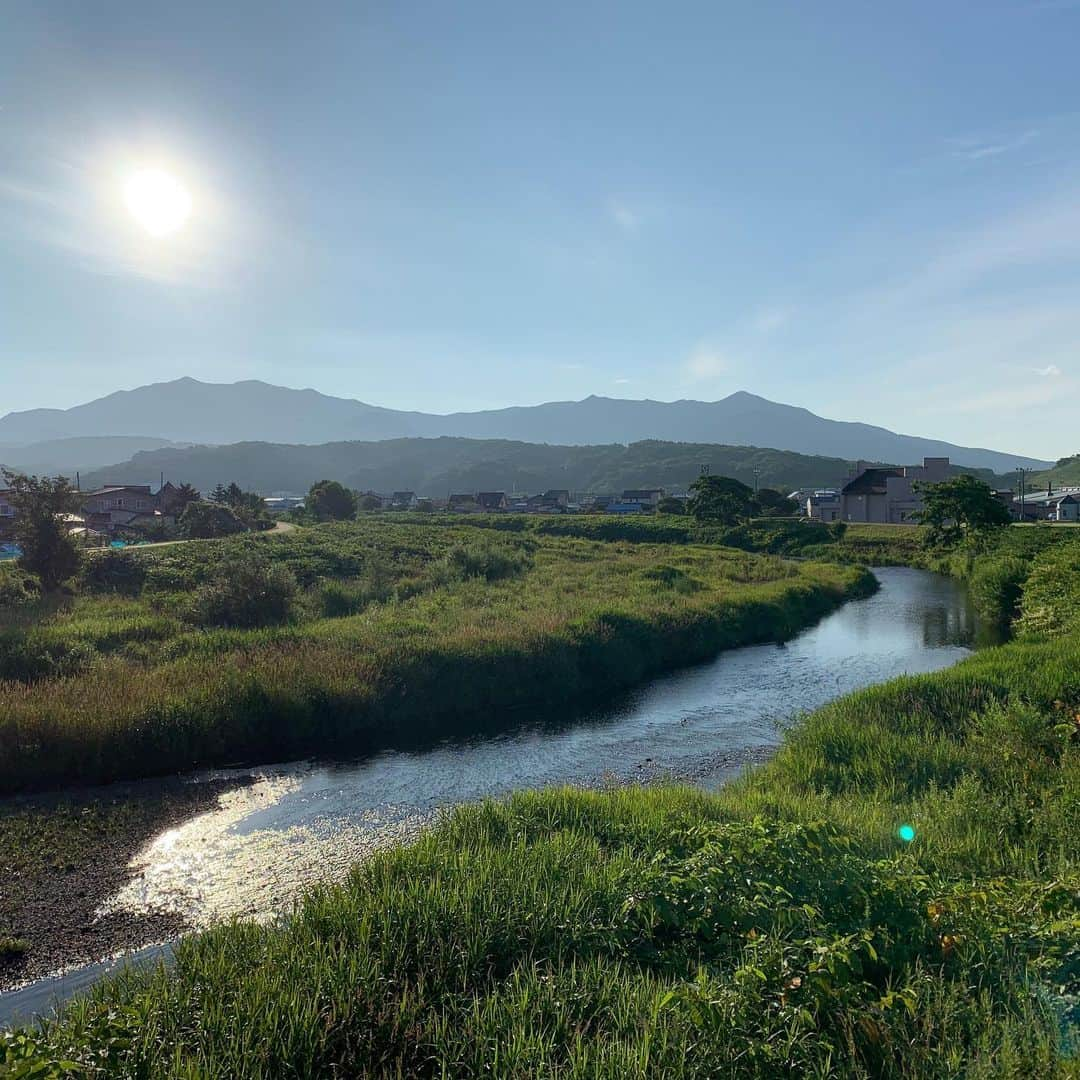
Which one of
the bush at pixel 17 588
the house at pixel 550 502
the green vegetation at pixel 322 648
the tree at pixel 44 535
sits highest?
the house at pixel 550 502

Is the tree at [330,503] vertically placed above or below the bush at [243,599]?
above

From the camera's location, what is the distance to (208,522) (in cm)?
5719

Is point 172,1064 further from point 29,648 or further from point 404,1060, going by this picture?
point 29,648

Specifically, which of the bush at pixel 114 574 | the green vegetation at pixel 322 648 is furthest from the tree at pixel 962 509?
the bush at pixel 114 574

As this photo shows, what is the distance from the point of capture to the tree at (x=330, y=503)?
8256 centimetres

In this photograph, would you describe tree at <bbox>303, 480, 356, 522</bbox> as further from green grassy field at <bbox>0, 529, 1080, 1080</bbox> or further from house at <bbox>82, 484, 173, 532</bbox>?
green grassy field at <bbox>0, 529, 1080, 1080</bbox>

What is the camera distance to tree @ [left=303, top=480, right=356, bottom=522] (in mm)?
82562

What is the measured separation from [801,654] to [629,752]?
12862 millimetres

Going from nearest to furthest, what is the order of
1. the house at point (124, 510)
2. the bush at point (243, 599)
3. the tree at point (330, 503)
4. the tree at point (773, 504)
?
1. the bush at point (243, 599)
2. the house at point (124, 510)
3. the tree at point (330, 503)
4. the tree at point (773, 504)

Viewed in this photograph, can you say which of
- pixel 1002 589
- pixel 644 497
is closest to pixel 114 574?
pixel 1002 589

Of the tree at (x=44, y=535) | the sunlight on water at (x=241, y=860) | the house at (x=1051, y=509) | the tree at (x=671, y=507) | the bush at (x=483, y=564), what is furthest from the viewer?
the tree at (x=671, y=507)

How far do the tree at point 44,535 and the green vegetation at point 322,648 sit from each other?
5.05ft

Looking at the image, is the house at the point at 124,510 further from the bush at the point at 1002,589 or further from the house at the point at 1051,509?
the house at the point at 1051,509

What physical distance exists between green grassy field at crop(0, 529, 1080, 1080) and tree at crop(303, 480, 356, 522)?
7685cm
